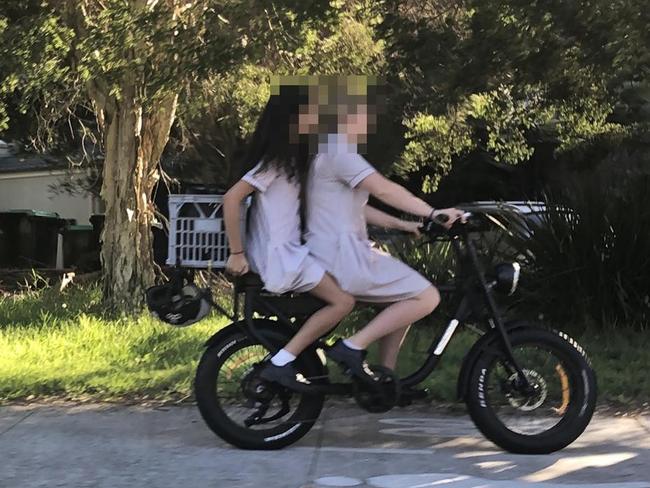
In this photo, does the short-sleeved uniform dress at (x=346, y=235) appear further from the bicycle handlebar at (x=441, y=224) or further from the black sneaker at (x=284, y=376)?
the black sneaker at (x=284, y=376)

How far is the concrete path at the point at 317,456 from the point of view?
3.80 meters

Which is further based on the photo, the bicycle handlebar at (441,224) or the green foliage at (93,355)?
the green foliage at (93,355)

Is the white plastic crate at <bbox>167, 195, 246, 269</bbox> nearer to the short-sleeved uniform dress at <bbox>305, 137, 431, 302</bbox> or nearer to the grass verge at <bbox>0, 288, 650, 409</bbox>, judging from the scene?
the short-sleeved uniform dress at <bbox>305, 137, 431, 302</bbox>

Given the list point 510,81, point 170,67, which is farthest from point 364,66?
point 170,67

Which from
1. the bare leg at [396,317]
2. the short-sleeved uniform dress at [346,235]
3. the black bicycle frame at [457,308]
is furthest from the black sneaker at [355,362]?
the short-sleeved uniform dress at [346,235]

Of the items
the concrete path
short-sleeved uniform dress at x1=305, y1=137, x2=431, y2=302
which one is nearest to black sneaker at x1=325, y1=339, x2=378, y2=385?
short-sleeved uniform dress at x1=305, y1=137, x2=431, y2=302

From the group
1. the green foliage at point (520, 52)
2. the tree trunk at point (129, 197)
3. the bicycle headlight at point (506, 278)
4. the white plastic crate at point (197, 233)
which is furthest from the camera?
the tree trunk at point (129, 197)

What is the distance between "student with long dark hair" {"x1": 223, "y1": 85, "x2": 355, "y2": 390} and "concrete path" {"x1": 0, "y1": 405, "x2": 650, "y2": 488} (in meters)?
0.49

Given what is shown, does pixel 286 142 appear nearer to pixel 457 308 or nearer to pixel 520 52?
pixel 457 308

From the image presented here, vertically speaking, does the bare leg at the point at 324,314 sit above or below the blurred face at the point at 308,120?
below

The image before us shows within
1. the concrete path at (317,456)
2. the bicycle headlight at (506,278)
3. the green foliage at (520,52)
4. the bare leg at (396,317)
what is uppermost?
the green foliage at (520,52)

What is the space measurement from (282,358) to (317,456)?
Answer: 0.59m

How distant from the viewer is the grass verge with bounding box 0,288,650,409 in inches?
207

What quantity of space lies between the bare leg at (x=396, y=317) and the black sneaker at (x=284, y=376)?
347 mm
